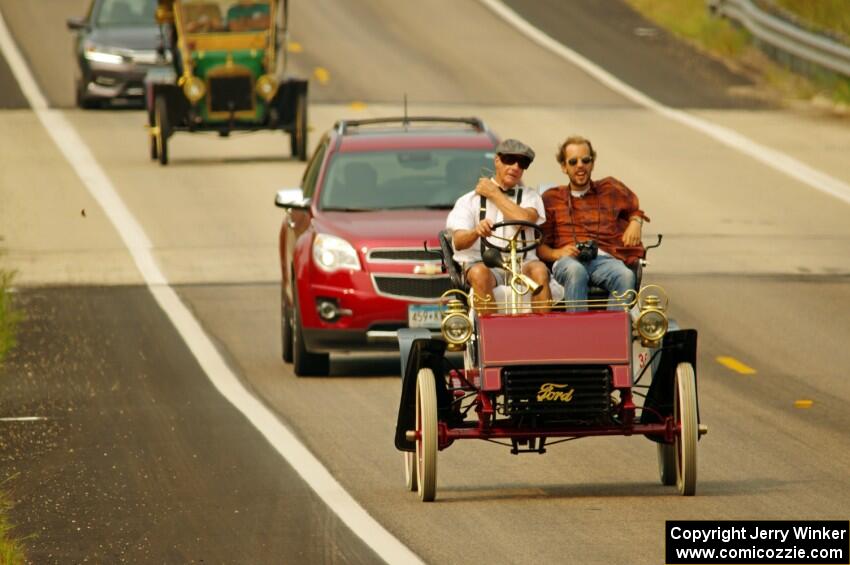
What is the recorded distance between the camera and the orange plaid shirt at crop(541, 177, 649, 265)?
42.8 ft

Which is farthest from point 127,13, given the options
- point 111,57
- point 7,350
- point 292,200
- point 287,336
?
point 292,200

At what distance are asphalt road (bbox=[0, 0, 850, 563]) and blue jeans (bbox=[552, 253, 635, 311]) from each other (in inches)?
39.9

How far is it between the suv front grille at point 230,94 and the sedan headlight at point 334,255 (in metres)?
13.8

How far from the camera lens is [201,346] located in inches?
746

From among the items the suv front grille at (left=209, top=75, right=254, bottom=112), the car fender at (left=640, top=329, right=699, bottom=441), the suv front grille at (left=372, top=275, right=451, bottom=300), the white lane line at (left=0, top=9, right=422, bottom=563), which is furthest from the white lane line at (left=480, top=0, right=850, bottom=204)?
the car fender at (left=640, top=329, right=699, bottom=441)

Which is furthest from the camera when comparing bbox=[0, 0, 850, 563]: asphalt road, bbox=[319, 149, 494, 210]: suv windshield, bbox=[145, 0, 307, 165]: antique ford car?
bbox=[145, 0, 307, 165]: antique ford car

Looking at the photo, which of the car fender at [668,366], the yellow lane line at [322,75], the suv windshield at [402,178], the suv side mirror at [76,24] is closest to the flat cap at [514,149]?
the car fender at [668,366]

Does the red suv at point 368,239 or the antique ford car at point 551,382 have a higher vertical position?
the antique ford car at point 551,382

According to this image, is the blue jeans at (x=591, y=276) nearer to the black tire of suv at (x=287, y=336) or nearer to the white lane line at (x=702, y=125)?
the black tire of suv at (x=287, y=336)

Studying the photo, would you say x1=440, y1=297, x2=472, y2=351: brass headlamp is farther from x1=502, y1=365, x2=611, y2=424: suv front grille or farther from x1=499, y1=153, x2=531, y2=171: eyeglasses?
x1=499, y1=153, x2=531, y2=171: eyeglasses

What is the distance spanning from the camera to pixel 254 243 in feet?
82.9

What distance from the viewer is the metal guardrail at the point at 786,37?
117ft

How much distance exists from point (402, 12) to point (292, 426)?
31.1 m

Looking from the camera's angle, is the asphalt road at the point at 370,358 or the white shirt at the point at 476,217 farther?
→ the white shirt at the point at 476,217
